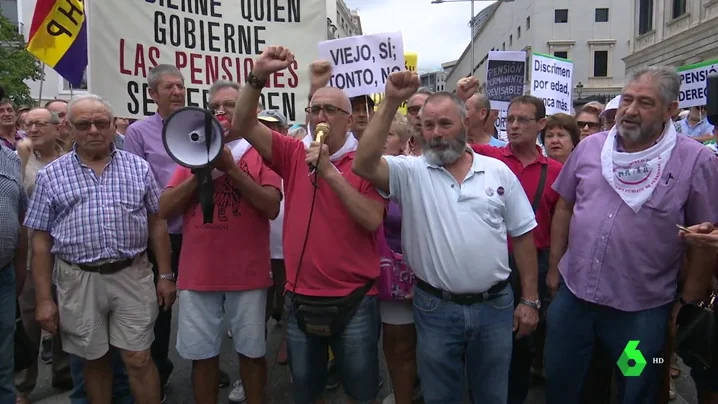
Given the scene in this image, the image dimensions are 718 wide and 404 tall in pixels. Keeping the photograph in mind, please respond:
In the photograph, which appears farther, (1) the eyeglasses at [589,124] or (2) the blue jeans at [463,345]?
(1) the eyeglasses at [589,124]

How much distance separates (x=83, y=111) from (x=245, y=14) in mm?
1983

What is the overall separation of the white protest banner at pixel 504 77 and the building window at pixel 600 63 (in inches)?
1943

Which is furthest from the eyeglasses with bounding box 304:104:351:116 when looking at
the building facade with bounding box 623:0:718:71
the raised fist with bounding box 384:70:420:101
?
the building facade with bounding box 623:0:718:71

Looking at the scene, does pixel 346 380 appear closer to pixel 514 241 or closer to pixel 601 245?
pixel 514 241

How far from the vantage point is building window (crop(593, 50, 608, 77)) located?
169 feet

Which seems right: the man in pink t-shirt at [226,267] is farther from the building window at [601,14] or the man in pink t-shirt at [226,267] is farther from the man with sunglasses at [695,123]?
the building window at [601,14]

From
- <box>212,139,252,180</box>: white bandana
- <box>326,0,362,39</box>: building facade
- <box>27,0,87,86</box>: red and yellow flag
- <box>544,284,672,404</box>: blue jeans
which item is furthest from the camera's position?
<box>326,0,362,39</box>: building facade

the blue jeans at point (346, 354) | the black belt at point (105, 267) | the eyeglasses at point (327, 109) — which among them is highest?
the eyeglasses at point (327, 109)

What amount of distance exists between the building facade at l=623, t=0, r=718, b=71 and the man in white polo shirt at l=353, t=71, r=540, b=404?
1095 inches

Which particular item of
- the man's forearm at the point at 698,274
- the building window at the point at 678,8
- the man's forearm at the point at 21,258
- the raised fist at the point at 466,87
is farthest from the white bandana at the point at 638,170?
the building window at the point at 678,8

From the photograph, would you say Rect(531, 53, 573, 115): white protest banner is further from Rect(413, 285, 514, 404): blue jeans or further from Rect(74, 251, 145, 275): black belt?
Rect(74, 251, 145, 275): black belt

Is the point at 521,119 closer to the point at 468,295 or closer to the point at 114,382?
the point at 468,295

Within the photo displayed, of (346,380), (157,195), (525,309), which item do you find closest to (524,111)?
(525,309)

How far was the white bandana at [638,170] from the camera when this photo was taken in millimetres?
2732
